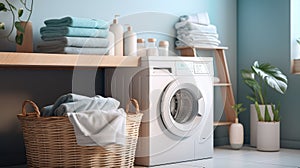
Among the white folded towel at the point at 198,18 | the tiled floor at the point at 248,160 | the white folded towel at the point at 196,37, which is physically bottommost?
the tiled floor at the point at 248,160

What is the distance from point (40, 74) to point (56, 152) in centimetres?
71

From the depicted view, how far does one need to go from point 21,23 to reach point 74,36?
0.34 meters

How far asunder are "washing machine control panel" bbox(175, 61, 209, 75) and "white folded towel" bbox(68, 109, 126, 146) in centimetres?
75

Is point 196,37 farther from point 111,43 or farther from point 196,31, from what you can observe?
point 111,43

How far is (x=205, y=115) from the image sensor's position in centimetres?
403

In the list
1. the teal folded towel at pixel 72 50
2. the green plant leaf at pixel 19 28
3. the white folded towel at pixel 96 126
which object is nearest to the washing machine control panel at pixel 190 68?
the teal folded towel at pixel 72 50

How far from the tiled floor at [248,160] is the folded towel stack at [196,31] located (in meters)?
0.92

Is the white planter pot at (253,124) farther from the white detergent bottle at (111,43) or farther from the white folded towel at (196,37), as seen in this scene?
the white detergent bottle at (111,43)

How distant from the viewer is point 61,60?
10.8 feet

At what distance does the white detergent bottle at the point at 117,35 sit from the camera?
3.78m

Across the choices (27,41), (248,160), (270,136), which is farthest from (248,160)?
(27,41)

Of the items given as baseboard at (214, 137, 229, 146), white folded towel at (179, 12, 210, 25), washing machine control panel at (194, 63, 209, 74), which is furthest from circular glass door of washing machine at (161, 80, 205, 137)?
baseboard at (214, 137, 229, 146)

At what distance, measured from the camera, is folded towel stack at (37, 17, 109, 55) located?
3445 millimetres

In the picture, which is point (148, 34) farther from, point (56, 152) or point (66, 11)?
point (56, 152)
